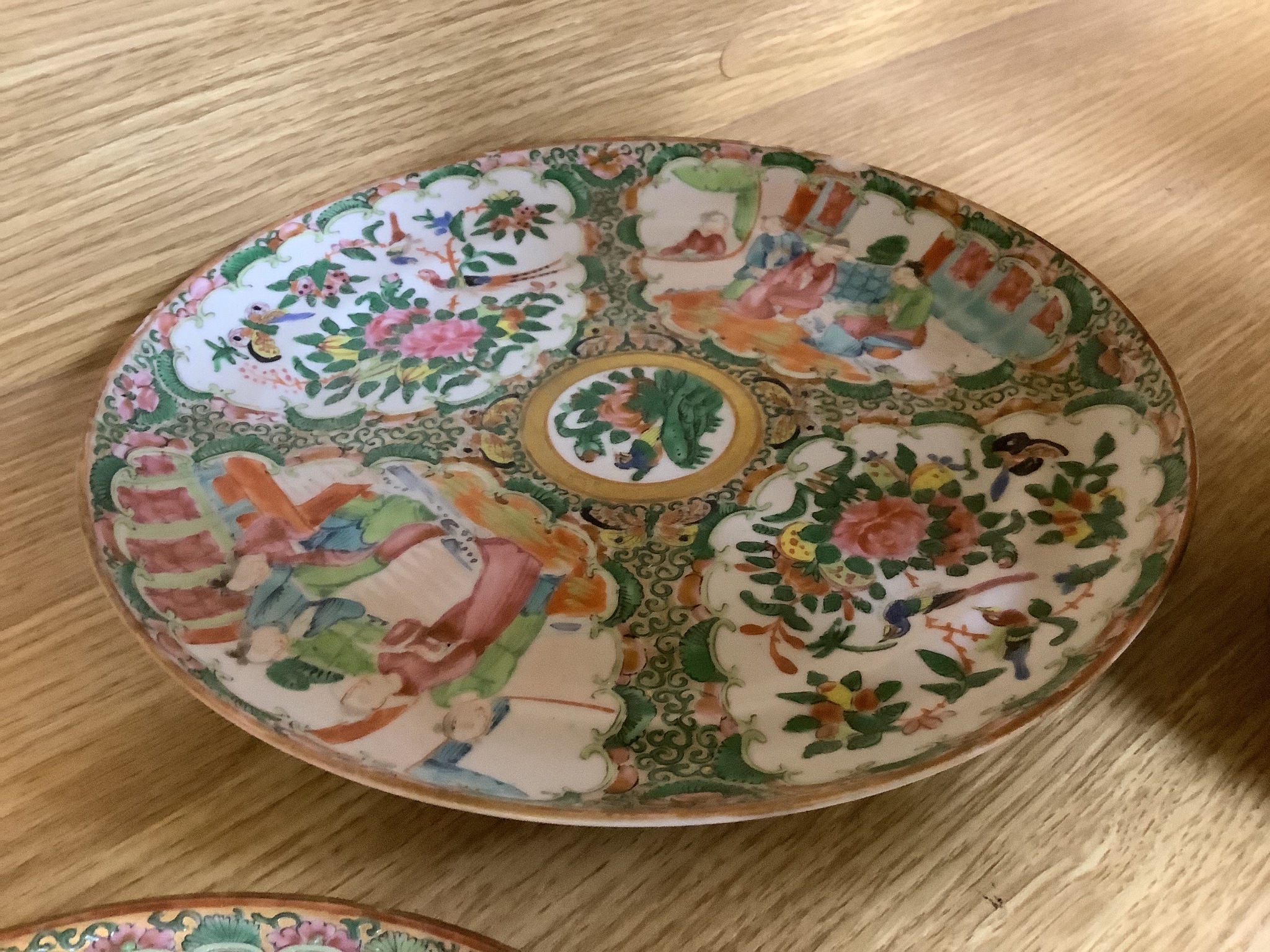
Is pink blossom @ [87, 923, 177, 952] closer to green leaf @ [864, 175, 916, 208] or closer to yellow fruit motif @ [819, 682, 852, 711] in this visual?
yellow fruit motif @ [819, 682, 852, 711]

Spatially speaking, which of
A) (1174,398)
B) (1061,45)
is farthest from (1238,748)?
(1061,45)

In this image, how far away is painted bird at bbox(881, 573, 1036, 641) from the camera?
0.46 meters

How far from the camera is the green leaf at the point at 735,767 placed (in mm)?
→ 386

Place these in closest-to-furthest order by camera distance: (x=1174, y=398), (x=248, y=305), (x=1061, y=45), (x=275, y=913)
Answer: (x=275, y=913) < (x=1174, y=398) < (x=248, y=305) < (x=1061, y=45)

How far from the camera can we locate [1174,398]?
0.48 metres

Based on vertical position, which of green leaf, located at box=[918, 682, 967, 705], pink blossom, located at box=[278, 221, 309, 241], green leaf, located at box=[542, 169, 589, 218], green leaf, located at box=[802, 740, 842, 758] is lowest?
green leaf, located at box=[918, 682, 967, 705]

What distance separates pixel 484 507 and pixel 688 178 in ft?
0.99

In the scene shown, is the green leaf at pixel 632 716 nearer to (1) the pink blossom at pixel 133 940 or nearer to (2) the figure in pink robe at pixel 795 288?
(1) the pink blossom at pixel 133 940

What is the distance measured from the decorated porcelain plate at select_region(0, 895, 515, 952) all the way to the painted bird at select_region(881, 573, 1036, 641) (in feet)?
0.73

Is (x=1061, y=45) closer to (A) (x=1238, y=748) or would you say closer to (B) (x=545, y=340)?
(B) (x=545, y=340)

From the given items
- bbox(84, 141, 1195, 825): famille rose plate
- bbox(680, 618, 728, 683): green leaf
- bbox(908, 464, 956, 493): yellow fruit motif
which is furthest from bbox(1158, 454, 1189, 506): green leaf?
bbox(680, 618, 728, 683): green leaf

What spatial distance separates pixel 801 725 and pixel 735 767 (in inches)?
1.4

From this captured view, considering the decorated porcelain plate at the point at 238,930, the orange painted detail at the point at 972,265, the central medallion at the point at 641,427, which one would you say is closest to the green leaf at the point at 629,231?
the central medallion at the point at 641,427

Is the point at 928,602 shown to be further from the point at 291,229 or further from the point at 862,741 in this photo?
the point at 291,229
